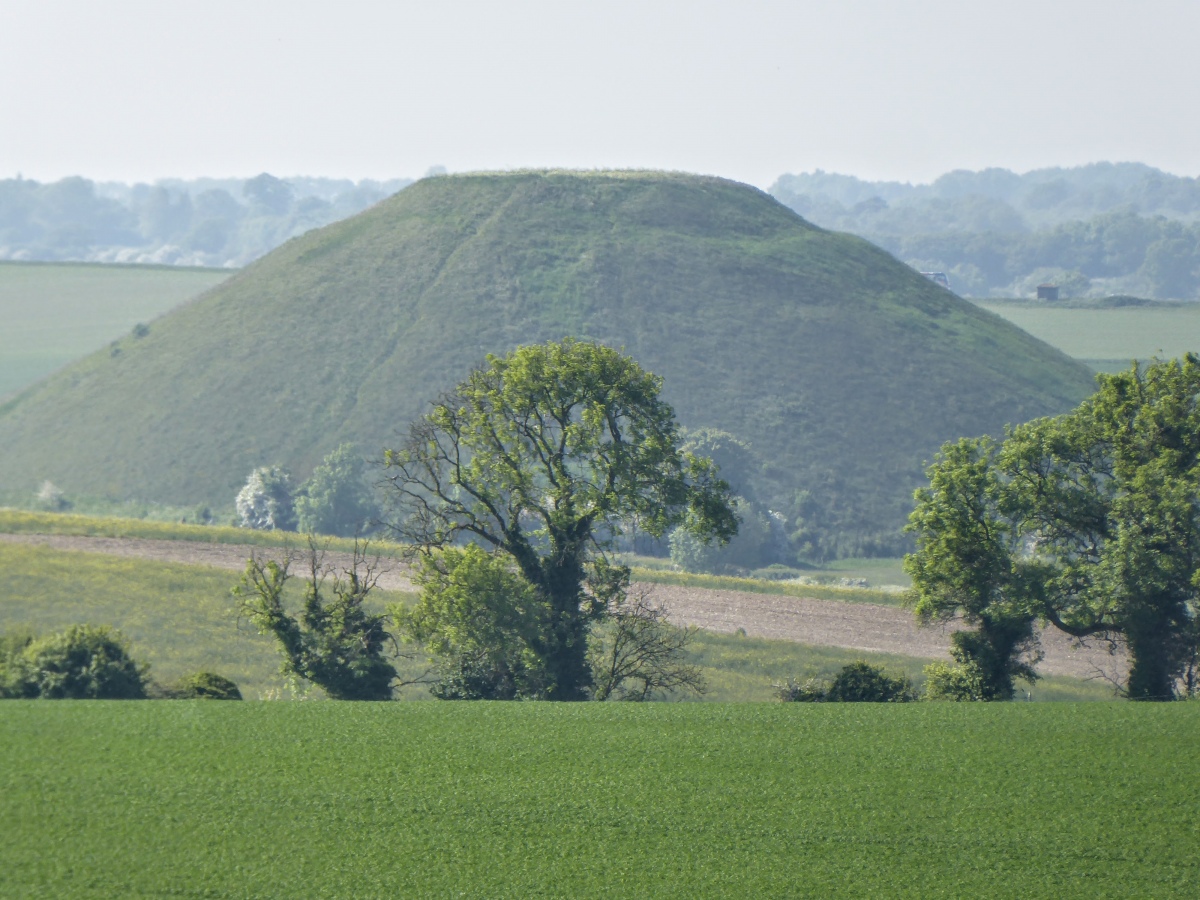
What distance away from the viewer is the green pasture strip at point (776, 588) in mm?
50156

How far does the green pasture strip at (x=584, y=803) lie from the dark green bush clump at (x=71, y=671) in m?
2.30

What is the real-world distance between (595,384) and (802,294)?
6882cm

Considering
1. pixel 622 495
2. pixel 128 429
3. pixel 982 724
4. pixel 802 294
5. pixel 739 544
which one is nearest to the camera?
pixel 982 724

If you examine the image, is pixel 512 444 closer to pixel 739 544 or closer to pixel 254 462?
pixel 739 544

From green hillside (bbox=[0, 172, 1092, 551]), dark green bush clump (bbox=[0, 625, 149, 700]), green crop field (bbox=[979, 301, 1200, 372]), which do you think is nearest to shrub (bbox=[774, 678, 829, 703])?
dark green bush clump (bbox=[0, 625, 149, 700])

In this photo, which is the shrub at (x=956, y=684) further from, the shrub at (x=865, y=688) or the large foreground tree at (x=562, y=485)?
the large foreground tree at (x=562, y=485)

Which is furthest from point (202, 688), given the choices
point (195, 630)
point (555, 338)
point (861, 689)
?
point (555, 338)

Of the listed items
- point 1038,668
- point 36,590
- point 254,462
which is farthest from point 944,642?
point 254,462

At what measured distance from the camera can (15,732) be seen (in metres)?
19.8

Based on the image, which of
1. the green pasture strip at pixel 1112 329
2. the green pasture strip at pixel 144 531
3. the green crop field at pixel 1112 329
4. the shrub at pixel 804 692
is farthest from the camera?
the green pasture strip at pixel 1112 329

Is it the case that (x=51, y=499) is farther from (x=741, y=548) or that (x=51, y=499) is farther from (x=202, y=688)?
(x=202, y=688)

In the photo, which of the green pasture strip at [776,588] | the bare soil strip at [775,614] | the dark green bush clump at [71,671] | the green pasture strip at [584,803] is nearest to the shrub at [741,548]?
the green pasture strip at [776,588]

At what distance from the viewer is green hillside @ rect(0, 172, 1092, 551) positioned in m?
76.4

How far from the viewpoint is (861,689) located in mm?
A: 26375
